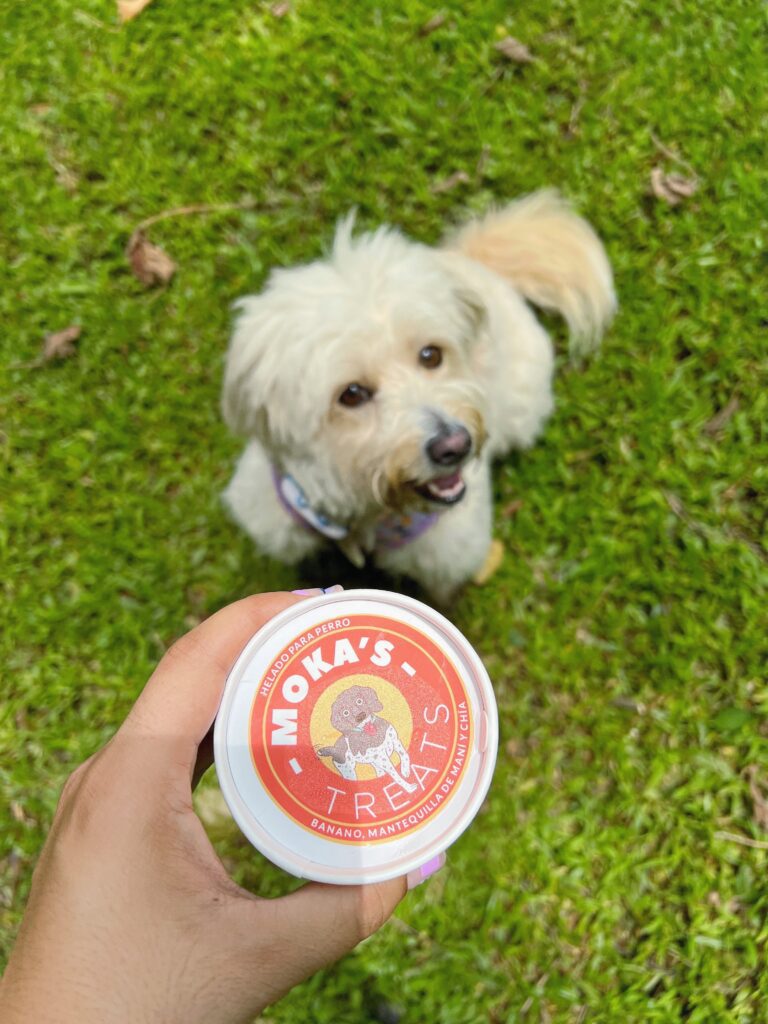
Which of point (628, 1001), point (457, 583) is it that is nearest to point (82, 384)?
point (457, 583)

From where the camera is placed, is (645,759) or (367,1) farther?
(367,1)

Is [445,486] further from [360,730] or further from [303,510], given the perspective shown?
[360,730]

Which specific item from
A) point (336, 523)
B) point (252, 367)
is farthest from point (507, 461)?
point (252, 367)

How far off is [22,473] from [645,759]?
242 centimetres

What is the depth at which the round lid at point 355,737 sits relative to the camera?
1057 mm

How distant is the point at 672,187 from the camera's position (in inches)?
109

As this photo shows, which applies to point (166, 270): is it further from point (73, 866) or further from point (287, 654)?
point (73, 866)

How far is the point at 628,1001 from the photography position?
2.07m

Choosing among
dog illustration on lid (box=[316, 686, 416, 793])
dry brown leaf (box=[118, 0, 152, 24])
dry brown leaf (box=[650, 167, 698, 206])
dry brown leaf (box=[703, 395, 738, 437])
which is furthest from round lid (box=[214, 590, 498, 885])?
dry brown leaf (box=[118, 0, 152, 24])

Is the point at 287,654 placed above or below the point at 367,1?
below

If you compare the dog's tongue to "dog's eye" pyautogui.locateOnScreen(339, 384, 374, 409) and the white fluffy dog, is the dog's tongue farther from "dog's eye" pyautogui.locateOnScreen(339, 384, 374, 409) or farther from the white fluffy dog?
"dog's eye" pyautogui.locateOnScreen(339, 384, 374, 409)

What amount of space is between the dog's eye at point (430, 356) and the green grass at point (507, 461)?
2.67 feet

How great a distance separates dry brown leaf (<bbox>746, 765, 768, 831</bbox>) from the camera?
2193 millimetres

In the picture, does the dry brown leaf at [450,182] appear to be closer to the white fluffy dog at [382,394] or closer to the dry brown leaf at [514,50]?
the dry brown leaf at [514,50]
